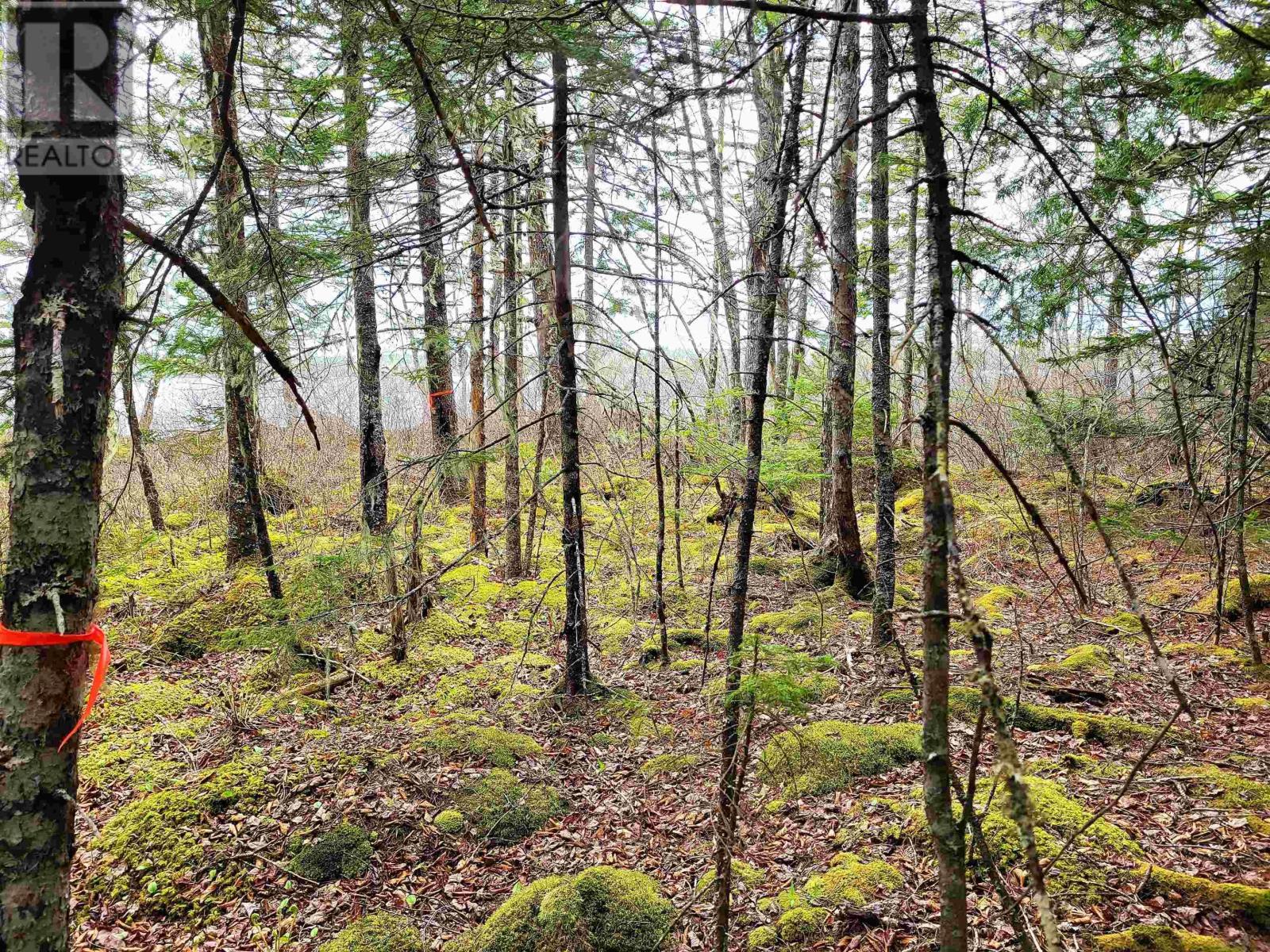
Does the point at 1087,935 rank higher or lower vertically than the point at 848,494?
lower

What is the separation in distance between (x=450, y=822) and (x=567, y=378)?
317 centimetres

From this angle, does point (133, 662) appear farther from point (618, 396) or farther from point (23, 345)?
point (23, 345)

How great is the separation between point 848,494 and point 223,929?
6.46 metres

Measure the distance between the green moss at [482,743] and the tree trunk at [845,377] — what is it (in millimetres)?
3802

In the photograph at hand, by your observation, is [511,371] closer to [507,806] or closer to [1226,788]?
[507,806]

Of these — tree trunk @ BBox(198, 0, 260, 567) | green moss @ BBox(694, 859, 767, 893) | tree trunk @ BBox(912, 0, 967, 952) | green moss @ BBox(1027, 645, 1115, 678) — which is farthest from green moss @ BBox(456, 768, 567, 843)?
green moss @ BBox(1027, 645, 1115, 678)

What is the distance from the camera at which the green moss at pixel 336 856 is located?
143 inches

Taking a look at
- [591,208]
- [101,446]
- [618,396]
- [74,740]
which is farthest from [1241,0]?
[74,740]

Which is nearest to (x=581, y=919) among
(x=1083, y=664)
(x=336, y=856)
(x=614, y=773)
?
(x=614, y=773)

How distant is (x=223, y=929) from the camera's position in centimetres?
325

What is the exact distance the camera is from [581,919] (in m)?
2.99

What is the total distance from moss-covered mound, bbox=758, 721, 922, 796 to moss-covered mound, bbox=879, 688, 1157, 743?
0.53 m

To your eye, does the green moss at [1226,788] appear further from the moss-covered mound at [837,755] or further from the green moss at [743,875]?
the green moss at [743,875]

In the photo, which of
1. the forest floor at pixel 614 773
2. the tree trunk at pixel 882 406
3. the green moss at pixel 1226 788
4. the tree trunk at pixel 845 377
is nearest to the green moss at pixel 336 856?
the forest floor at pixel 614 773
